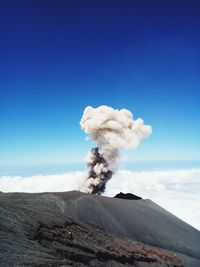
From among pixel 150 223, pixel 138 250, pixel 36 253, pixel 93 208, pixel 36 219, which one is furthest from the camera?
pixel 150 223

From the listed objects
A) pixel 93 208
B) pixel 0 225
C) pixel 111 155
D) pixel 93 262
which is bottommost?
pixel 93 262

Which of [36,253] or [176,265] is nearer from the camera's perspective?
[36,253]

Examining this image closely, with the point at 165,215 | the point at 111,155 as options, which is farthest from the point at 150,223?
the point at 111,155

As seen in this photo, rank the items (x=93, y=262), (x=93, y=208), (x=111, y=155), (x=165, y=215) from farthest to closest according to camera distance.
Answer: (x=111, y=155), (x=165, y=215), (x=93, y=208), (x=93, y=262)

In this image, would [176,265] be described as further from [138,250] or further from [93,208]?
[93,208]

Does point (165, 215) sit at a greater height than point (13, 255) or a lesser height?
greater

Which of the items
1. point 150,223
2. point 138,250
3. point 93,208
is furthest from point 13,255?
point 150,223
